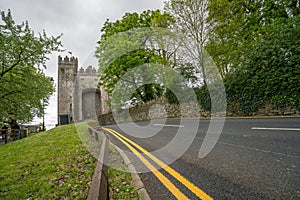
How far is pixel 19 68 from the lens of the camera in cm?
555

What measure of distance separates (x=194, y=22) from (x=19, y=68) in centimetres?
1530

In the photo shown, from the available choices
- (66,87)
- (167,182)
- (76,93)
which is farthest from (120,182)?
(66,87)

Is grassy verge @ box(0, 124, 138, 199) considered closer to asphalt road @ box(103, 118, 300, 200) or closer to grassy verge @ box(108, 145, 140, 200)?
grassy verge @ box(108, 145, 140, 200)

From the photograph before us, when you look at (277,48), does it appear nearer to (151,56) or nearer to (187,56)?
(187,56)

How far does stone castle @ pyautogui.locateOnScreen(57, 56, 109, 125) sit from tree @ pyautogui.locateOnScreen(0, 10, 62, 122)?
37062mm

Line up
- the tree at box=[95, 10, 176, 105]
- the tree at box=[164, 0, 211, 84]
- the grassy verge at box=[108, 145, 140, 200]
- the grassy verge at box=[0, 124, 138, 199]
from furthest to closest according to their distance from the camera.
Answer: the tree at box=[95, 10, 176, 105] → the tree at box=[164, 0, 211, 84] → the grassy verge at box=[0, 124, 138, 199] → the grassy verge at box=[108, 145, 140, 200]

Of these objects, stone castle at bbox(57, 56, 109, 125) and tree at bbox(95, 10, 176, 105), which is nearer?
tree at bbox(95, 10, 176, 105)

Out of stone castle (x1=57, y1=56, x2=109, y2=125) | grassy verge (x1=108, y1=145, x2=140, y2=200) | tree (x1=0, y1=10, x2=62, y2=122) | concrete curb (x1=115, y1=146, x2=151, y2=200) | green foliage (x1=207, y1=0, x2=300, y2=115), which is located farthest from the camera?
stone castle (x1=57, y1=56, x2=109, y2=125)

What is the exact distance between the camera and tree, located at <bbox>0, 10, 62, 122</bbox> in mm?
5306

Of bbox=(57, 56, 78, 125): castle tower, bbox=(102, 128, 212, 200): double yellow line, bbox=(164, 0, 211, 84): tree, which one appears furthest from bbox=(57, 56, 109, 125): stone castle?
bbox=(102, 128, 212, 200): double yellow line

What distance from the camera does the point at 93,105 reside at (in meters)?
45.9

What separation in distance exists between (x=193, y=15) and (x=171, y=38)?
9.67 ft

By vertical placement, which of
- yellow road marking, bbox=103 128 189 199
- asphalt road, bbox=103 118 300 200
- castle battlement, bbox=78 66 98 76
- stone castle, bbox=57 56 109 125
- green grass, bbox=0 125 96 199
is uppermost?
castle battlement, bbox=78 66 98 76

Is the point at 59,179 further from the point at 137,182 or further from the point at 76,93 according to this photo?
the point at 76,93
